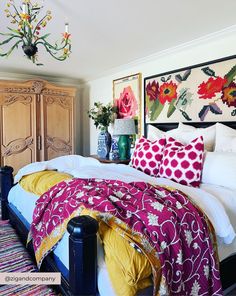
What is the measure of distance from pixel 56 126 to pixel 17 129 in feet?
2.37

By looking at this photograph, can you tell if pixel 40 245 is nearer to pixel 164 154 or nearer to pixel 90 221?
pixel 90 221

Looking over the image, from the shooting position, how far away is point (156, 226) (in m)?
1.35

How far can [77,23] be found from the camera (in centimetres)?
259

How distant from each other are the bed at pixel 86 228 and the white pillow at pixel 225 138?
0.18 m

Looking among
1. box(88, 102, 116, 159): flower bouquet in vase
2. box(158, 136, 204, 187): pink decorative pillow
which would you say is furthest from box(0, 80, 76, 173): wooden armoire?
box(158, 136, 204, 187): pink decorative pillow

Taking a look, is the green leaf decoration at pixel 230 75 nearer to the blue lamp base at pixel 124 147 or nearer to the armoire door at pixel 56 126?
the blue lamp base at pixel 124 147

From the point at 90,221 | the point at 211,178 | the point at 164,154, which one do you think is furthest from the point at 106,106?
the point at 90,221

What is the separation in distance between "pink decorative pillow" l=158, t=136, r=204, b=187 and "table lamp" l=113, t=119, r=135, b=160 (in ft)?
4.92

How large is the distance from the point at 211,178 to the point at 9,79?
419cm

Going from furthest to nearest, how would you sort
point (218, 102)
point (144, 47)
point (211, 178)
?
point (144, 47) < point (218, 102) < point (211, 178)

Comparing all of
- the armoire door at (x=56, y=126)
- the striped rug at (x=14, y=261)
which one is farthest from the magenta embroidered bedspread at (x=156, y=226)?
the armoire door at (x=56, y=126)

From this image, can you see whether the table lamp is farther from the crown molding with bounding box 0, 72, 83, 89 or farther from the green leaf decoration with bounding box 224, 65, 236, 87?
the crown molding with bounding box 0, 72, 83, 89

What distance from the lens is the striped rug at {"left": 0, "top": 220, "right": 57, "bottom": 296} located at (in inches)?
68.4

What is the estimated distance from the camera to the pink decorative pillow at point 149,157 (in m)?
2.62
